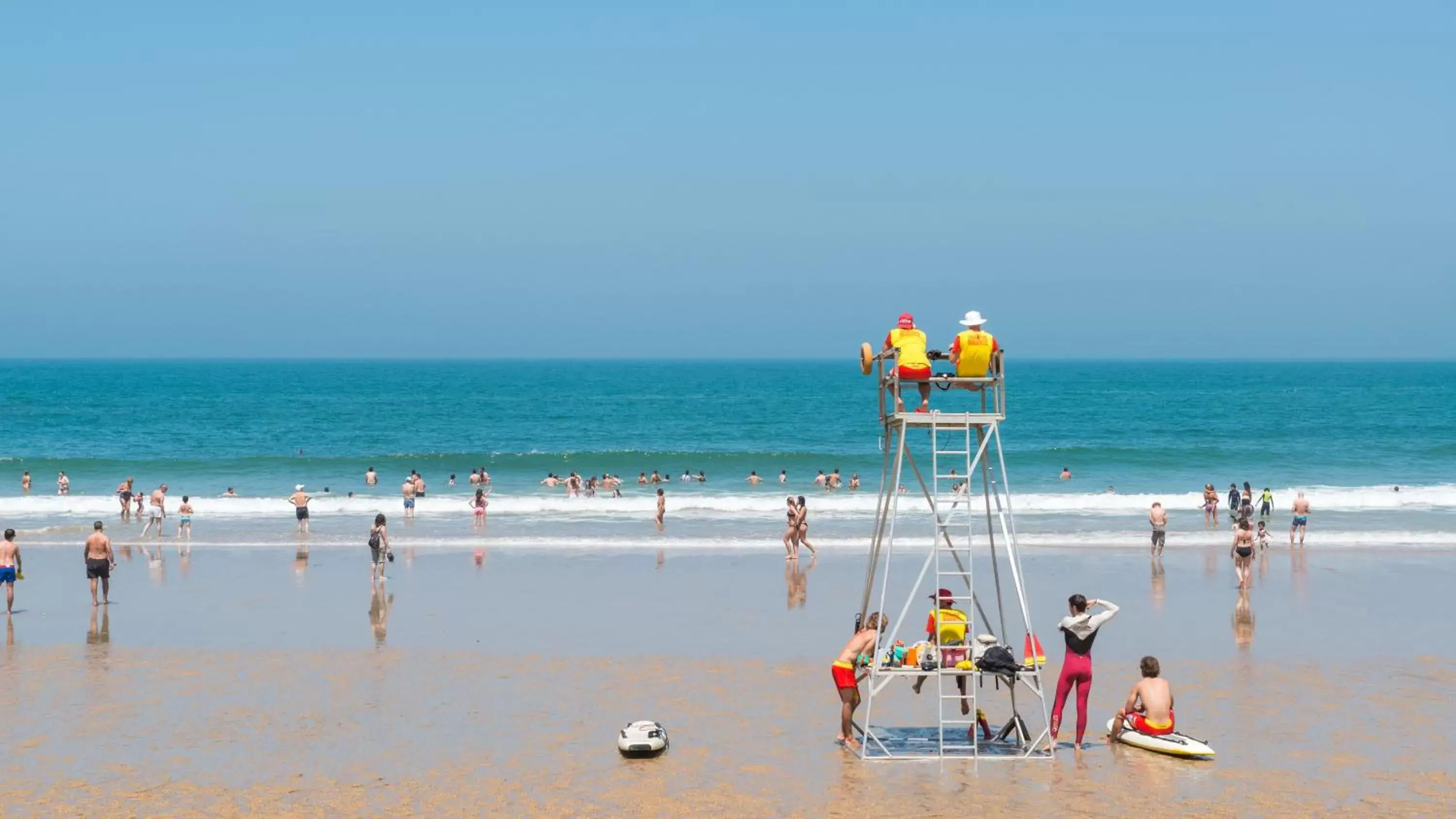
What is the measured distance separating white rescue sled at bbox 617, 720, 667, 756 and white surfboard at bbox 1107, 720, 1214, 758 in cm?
449

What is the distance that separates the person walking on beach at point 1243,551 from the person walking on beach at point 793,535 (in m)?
8.09

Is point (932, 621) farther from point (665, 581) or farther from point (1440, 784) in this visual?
point (665, 581)

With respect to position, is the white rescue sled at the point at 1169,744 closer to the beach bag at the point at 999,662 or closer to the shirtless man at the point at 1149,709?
the shirtless man at the point at 1149,709

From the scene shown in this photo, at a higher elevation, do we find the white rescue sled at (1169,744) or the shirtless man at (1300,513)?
the shirtless man at (1300,513)

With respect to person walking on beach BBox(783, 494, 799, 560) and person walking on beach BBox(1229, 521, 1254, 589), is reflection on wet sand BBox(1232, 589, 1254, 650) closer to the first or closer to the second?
person walking on beach BBox(1229, 521, 1254, 589)

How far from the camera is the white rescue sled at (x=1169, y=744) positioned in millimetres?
12484

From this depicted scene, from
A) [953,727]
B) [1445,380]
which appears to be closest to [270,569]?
[953,727]

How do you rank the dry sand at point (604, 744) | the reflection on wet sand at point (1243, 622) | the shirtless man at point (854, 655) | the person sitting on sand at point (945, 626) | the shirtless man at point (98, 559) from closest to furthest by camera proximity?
the dry sand at point (604, 744)
the person sitting on sand at point (945, 626)
the shirtless man at point (854, 655)
the reflection on wet sand at point (1243, 622)
the shirtless man at point (98, 559)

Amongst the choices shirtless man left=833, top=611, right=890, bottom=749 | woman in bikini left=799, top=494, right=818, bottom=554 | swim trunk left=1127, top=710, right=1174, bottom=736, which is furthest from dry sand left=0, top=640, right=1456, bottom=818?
woman in bikini left=799, top=494, right=818, bottom=554

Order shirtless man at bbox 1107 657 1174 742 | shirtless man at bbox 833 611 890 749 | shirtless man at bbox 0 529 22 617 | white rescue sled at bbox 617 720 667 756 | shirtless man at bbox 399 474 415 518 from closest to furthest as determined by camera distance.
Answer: shirtless man at bbox 833 611 890 749, white rescue sled at bbox 617 720 667 756, shirtless man at bbox 1107 657 1174 742, shirtless man at bbox 0 529 22 617, shirtless man at bbox 399 474 415 518

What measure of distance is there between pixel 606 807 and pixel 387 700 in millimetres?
4614

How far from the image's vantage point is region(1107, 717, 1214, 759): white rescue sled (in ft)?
41.0

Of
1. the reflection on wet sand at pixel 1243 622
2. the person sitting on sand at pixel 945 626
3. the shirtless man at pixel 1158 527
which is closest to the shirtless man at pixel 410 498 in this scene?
the shirtless man at pixel 1158 527

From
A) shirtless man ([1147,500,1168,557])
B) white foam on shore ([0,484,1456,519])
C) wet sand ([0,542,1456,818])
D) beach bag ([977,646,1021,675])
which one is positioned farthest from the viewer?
white foam on shore ([0,484,1456,519])
